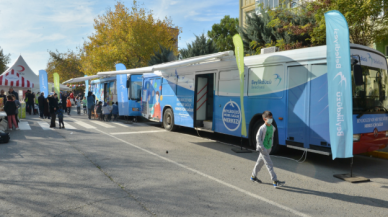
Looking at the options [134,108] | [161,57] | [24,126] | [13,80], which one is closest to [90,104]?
[134,108]

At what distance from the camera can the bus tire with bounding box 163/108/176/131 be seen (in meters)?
13.3

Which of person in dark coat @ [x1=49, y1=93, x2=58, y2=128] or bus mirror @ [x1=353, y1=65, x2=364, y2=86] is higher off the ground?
bus mirror @ [x1=353, y1=65, x2=364, y2=86]

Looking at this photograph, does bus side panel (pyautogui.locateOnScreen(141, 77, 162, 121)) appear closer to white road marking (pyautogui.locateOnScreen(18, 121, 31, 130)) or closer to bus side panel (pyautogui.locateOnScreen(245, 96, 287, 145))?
white road marking (pyautogui.locateOnScreen(18, 121, 31, 130))

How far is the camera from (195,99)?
11477 mm

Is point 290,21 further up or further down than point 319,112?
further up

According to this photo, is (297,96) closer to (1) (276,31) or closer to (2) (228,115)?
(2) (228,115)

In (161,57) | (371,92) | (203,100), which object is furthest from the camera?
(161,57)

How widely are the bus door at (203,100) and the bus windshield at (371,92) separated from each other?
18.3ft

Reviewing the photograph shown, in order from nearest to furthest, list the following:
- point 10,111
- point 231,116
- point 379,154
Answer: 1. point 379,154
2. point 231,116
3. point 10,111

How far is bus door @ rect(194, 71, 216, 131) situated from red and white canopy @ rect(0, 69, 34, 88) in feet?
67.1

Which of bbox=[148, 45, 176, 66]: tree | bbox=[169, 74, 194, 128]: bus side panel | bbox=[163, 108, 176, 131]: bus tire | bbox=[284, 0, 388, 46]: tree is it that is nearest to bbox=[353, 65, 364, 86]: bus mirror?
bbox=[284, 0, 388, 46]: tree

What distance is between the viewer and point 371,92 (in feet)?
23.4

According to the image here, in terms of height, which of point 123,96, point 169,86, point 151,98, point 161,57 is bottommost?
point 151,98

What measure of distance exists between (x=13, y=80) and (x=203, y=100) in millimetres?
21075
